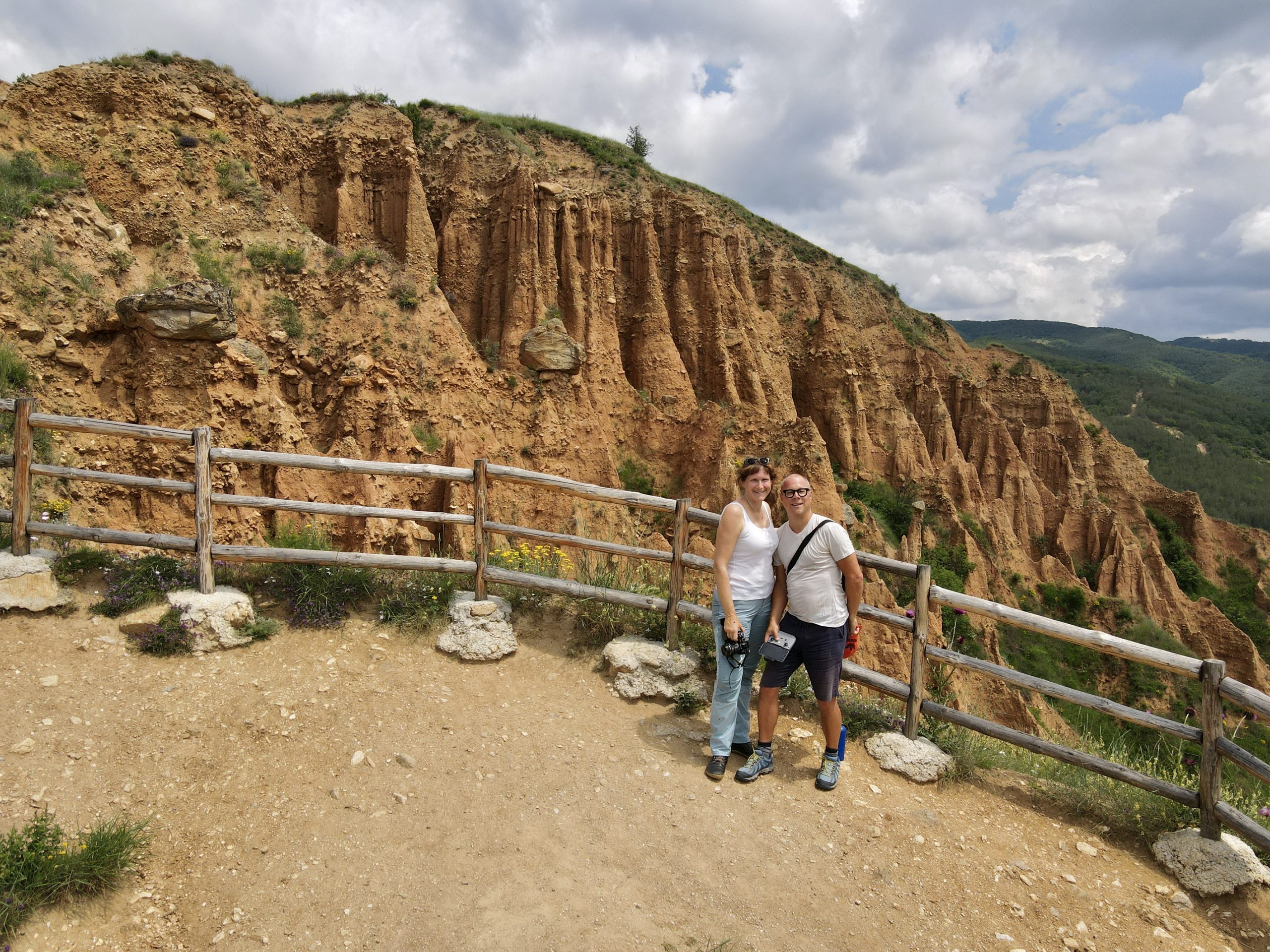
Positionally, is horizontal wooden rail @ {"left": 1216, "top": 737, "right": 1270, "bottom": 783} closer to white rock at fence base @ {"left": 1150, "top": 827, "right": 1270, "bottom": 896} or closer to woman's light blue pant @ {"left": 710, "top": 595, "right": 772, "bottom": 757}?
white rock at fence base @ {"left": 1150, "top": 827, "right": 1270, "bottom": 896}

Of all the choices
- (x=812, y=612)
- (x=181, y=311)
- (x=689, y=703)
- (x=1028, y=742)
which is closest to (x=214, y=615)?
(x=689, y=703)

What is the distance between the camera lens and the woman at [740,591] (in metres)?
4.33

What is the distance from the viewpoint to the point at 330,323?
14.4 m

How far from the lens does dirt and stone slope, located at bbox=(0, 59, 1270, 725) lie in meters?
11.2

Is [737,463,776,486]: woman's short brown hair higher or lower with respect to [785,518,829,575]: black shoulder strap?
higher

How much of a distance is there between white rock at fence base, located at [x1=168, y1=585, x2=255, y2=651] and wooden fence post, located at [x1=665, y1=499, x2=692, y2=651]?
3.47m

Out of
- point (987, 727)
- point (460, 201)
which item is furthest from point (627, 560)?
point (460, 201)

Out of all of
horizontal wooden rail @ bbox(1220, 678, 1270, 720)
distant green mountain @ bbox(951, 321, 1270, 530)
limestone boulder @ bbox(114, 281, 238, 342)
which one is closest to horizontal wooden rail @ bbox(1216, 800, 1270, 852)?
horizontal wooden rail @ bbox(1220, 678, 1270, 720)

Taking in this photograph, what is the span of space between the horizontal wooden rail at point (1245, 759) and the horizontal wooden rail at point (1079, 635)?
1.35ft

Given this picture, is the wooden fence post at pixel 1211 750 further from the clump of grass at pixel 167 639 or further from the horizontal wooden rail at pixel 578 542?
the clump of grass at pixel 167 639

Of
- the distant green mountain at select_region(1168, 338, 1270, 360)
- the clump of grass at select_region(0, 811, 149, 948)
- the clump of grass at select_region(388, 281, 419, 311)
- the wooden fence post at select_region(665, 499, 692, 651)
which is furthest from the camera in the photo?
the distant green mountain at select_region(1168, 338, 1270, 360)

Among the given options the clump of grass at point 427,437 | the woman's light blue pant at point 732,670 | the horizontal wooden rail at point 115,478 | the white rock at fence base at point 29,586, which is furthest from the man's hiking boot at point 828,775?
the clump of grass at point 427,437

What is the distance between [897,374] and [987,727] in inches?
1191

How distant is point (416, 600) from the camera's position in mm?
6062
